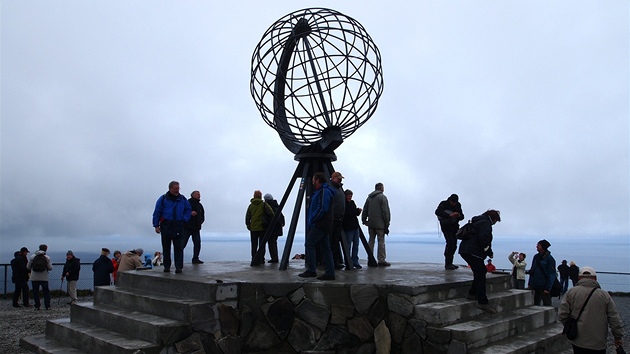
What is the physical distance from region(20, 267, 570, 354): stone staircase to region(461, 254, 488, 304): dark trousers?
0.52 feet

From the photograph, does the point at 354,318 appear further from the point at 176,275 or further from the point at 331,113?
the point at 331,113

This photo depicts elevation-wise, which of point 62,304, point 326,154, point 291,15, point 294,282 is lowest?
point 62,304

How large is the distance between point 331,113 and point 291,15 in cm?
212

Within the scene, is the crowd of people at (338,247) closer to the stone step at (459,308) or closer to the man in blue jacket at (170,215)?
the man in blue jacket at (170,215)

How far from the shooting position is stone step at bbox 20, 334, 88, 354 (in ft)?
22.3

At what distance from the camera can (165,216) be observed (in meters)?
7.88

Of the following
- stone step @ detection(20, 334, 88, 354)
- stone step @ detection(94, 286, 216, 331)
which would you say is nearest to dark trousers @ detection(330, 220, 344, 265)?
stone step @ detection(94, 286, 216, 331)

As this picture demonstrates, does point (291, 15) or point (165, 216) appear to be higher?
point (291, 15)

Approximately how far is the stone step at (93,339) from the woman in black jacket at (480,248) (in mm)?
4246

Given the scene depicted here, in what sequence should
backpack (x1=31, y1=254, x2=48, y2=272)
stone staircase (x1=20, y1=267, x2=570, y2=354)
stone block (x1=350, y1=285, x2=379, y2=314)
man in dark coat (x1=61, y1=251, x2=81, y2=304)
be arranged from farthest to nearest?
man in dark coat (x1=61, y1=251, x2=81, y2=304) → backpack (x1=31, y1=254, x2=48, y2=272) → stone block (x1=350, y1=285, x2=379, y2=314) → stone staircase (x1=20, y1=267, x2=570, y2=354)

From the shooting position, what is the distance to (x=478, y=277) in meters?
7.11

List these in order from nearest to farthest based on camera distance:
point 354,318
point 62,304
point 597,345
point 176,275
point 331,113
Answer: point 597,345, point 354,318, point 176,275, point 331,113, point 62,304

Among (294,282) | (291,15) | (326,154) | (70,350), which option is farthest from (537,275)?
(70,350)

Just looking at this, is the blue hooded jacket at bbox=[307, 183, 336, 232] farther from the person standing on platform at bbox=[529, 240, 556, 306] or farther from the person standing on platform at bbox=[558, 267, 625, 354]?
the person standing on platform at bbox=[529, 240, 556, 306]
